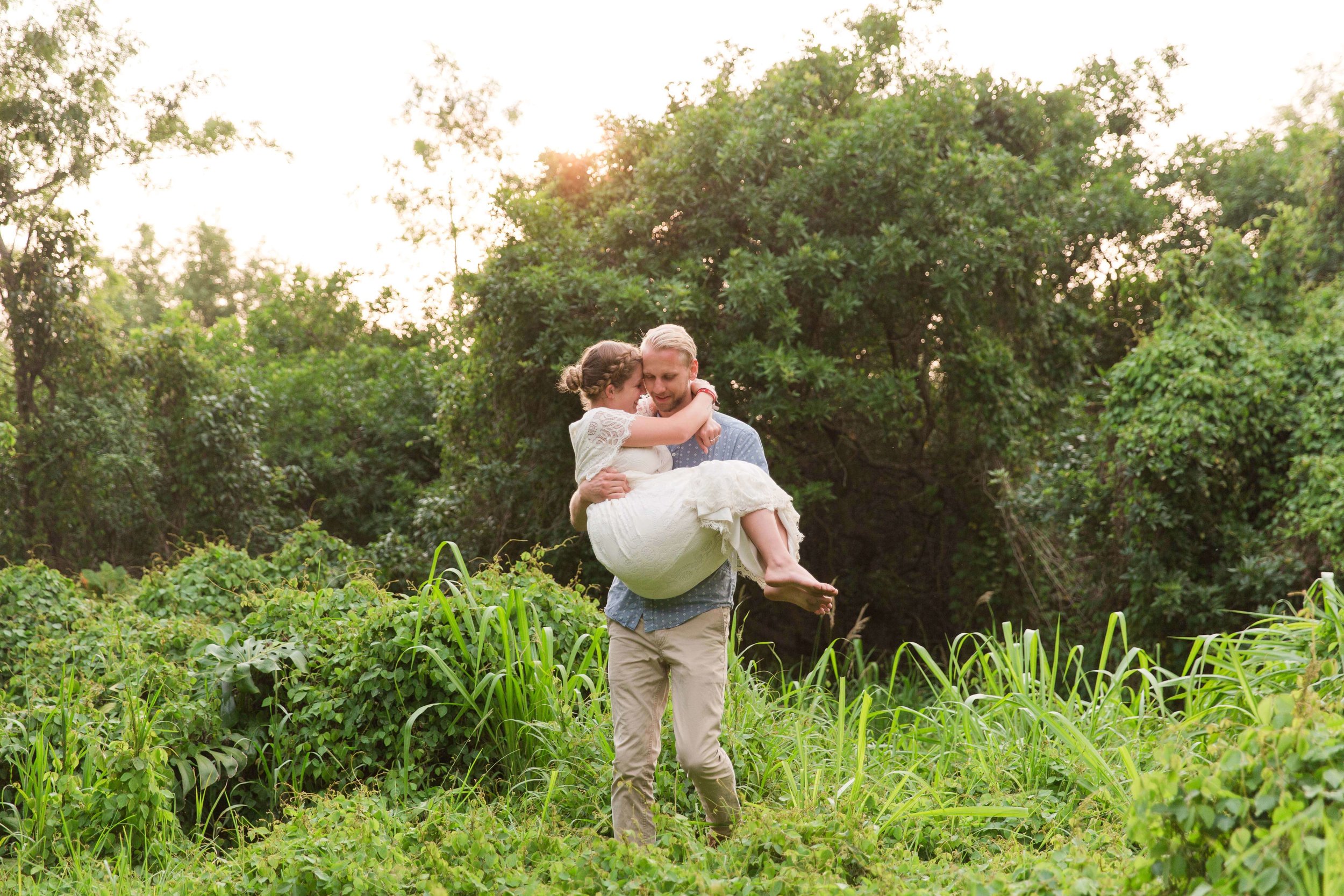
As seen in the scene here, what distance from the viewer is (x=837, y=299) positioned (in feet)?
23.2

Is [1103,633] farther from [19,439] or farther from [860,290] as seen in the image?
[19,439]

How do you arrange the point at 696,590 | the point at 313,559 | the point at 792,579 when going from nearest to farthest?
the point at 792,579
the point at 696,590
the point at 313,559

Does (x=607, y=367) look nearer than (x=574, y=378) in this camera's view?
Yes

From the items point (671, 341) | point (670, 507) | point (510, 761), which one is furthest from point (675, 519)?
point (510, 761)

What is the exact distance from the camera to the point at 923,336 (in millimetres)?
7824

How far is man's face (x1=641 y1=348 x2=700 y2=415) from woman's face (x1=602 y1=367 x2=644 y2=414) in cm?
6

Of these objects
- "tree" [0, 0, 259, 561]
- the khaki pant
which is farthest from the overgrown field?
"tree" [0, 0, 259, 561]

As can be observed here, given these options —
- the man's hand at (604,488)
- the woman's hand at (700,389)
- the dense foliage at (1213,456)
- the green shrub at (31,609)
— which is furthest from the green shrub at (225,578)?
the dense foliage at (1213,456)

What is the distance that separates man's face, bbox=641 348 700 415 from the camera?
2832 millimetres

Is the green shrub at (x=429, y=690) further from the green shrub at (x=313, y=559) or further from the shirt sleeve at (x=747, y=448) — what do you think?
the green shrub at (x=313, y=559)

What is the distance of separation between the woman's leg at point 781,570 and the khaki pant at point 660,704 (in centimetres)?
27

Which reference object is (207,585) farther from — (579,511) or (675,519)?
(675,519)

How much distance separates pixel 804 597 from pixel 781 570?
0.09 metres

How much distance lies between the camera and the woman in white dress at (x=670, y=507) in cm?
263
